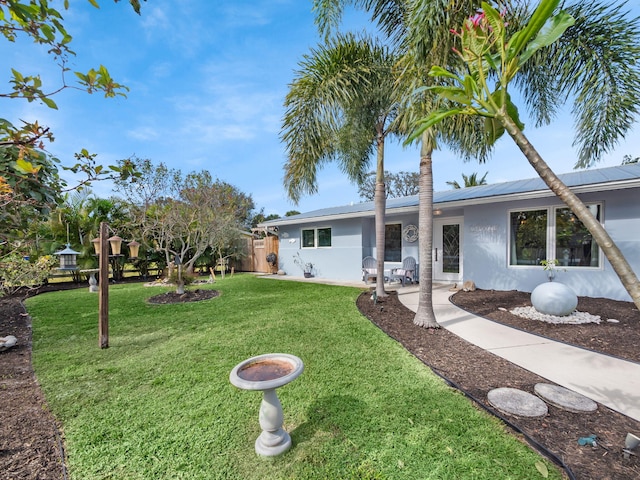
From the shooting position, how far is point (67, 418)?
273 cm

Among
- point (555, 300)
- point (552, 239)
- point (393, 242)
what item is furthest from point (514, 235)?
point (393, 242)

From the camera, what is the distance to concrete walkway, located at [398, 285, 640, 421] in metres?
2.96

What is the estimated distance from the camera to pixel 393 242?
11.5 m

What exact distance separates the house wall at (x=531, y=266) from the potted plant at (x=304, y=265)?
6627 mm

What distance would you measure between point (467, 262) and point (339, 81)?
6584 millimetres

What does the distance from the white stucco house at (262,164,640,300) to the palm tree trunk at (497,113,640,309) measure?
7.27m

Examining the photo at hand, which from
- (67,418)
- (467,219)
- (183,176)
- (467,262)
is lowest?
(67,418)

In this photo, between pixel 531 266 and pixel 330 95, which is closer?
pixel 330 95

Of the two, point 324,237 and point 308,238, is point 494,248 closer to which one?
point 324,237

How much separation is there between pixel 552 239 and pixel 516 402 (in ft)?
21.4

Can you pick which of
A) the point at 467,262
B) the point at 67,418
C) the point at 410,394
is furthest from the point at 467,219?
the point at 67,418

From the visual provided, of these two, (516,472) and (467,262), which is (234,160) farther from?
(516,472)

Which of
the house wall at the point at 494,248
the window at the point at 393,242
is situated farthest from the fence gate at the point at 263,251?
the window at the point at 393,242

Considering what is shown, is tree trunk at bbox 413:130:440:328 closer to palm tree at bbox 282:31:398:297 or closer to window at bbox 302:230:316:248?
palm tree at bbox 282:31:398:297
